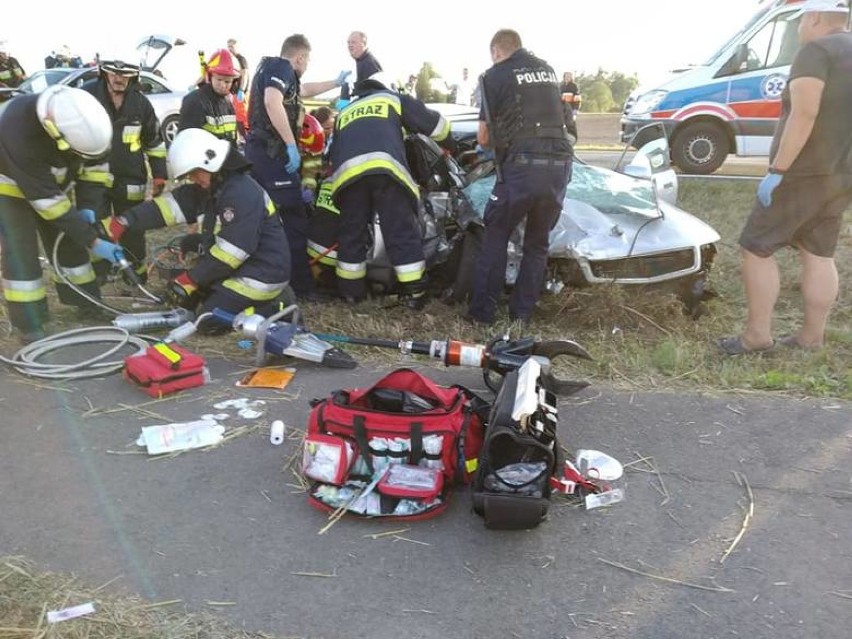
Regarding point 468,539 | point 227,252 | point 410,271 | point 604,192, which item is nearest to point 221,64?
point 227,252

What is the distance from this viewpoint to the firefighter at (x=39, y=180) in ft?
13.5

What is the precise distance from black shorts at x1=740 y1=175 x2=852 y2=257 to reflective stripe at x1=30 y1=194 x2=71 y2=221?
13.7 feet

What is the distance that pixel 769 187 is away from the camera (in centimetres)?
412

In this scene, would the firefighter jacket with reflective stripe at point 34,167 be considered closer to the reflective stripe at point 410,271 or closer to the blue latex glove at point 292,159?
the blue latex glove at point 292,159

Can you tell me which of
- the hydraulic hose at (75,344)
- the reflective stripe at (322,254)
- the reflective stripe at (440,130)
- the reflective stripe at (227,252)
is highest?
the reflective stripe at (440,130)

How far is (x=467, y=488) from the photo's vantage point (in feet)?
9.85

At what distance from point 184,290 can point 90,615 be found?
2727mm

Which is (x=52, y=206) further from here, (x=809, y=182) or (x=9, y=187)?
(x=809, y=182)

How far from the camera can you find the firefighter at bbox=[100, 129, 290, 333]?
4348 millimetres

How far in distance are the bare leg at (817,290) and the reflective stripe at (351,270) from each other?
9.59ft

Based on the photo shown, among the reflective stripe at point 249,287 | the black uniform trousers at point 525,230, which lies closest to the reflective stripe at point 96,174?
the reflective stripe at point 249,287

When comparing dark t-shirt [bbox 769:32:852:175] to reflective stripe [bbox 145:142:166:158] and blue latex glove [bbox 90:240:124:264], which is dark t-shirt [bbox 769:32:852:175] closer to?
blue latex glove [bbox 90:240:124:264]

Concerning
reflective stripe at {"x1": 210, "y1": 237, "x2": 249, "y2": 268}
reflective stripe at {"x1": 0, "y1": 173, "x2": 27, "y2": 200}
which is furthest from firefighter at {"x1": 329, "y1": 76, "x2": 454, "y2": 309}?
reflective stripe at {"x1": 0, "y1": 173, "x2": 27, "y2": 200}

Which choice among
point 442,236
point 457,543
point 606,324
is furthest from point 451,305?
point 457,543
